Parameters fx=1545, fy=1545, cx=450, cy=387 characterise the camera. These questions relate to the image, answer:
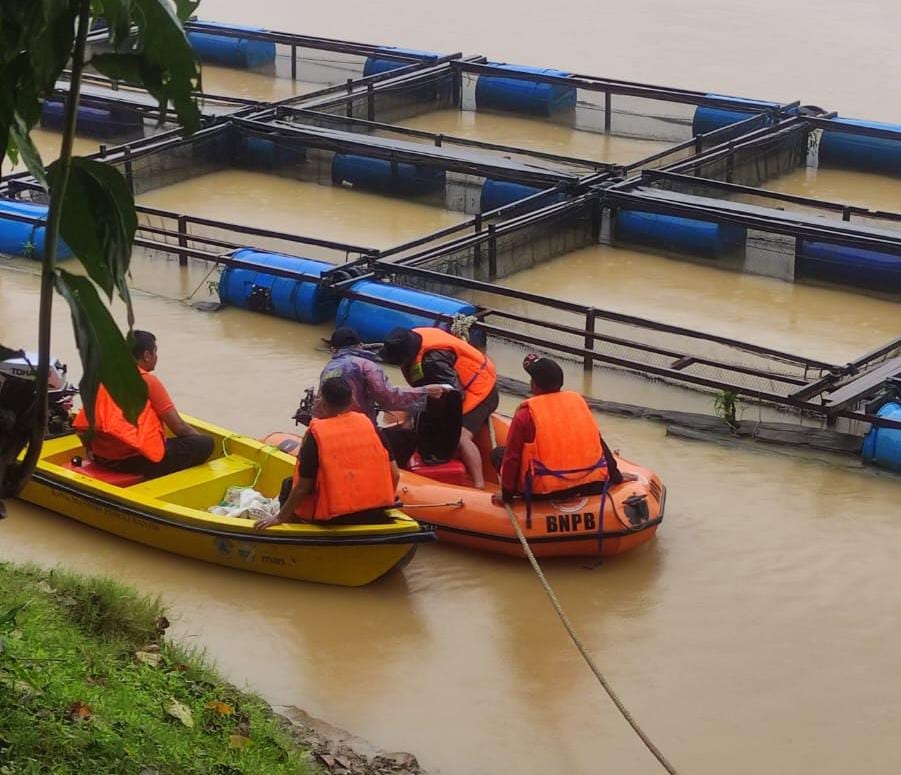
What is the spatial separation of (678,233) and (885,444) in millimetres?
5493

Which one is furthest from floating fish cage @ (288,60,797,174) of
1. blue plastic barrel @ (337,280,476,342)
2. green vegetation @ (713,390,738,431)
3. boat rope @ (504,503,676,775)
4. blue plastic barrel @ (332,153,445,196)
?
boat rope @ (504,503,676,775)

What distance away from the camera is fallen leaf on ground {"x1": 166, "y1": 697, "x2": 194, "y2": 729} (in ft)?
20.7

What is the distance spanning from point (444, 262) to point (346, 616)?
603cm

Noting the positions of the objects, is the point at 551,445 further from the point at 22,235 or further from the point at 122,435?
the point at 22,235

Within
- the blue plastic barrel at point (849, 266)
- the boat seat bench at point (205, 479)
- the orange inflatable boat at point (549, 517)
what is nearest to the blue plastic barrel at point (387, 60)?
the blue plastic barrel at point (849, 266)

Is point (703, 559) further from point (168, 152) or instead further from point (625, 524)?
point (168, 152)

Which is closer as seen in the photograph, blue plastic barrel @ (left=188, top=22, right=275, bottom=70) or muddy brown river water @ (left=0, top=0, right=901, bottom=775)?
muddy brown river water @ (left=0, top=0, right=901, bottom=775)

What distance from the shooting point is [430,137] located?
18.3 meters

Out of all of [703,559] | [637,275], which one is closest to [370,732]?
[703,559]

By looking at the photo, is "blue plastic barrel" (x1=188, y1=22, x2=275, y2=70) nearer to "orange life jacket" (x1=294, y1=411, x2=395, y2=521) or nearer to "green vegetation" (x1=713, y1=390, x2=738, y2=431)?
"green vegetation" (x1=713, y1=390, x2=738, y2=431)

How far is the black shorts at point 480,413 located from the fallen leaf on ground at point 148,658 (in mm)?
3057

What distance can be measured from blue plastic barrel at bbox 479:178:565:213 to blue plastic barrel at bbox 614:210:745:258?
42.4 inches

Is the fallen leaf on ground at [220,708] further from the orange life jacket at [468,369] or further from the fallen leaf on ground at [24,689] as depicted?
the orange life jacket at [468,369]

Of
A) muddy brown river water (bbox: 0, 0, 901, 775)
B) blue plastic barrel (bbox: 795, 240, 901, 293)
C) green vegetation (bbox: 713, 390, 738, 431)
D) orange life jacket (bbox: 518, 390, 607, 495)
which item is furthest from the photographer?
blue plastic barrel (bbox: 795, 240, 901, 293)
